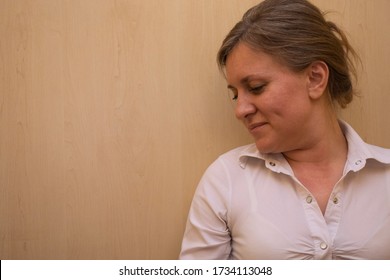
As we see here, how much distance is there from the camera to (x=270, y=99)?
96 cm

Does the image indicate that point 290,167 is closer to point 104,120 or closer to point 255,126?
point 255,126

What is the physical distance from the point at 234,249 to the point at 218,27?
664mm

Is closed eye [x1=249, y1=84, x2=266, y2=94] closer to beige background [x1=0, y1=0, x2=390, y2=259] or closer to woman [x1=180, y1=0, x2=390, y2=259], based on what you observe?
woman [x1=180, y1=0, x2=390, y2=259]

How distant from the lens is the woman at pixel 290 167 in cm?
96

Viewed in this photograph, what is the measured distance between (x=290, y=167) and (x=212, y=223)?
0.86ft

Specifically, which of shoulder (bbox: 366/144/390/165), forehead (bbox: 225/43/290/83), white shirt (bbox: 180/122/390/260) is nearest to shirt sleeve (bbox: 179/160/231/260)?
white shirt (bbox: 180/122/390/260)

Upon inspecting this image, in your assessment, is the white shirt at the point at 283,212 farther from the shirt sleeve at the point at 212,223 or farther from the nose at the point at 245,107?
the nose at the point at 245,107

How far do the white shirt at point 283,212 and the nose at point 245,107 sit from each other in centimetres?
12

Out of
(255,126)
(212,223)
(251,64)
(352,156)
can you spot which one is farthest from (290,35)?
(212,223)

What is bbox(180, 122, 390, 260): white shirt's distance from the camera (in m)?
0.96

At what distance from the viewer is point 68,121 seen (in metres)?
A: 1.14

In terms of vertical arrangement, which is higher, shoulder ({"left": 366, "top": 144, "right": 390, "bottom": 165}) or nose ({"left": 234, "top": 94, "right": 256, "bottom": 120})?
nose ({"left": 234, "top": 94, "right": 256, "bottom": 120})
